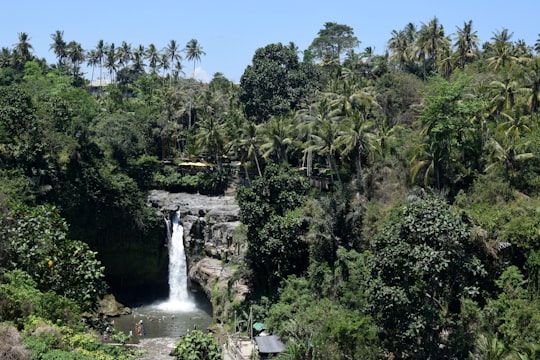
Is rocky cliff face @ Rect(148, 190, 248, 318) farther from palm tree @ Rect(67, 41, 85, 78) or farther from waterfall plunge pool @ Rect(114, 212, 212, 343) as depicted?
palm tree @ Rect(67, 41, 85, 78)

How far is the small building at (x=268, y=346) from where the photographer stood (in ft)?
122

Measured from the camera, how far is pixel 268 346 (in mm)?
37750

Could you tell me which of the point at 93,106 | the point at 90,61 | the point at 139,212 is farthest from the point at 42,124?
the point at 90,61

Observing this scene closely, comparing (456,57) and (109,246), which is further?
(456,57)

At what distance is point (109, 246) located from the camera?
6100 centimetres

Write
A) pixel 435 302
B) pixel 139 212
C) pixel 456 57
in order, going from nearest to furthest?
pixel 435 302 < pixel 139 212 < pixel 456 57

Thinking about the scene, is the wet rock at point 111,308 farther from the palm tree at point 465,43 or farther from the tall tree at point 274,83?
the palm tree at point 465,43

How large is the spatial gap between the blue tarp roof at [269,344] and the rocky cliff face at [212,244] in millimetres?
9661

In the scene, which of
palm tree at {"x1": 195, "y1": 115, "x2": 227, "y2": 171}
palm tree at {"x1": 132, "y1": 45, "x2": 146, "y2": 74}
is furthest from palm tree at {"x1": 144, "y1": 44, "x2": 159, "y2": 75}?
palm tree at {"x1": 195, "y1": 115, "x2": 227, "y2": 171}

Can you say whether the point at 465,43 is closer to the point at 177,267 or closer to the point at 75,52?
the point at 177,267

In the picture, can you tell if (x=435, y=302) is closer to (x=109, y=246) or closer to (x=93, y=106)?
(x=109, y=246)

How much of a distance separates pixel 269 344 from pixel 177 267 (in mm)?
23587

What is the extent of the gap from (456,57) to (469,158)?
1200 inches

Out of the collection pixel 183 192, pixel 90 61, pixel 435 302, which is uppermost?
pixel 90 61
